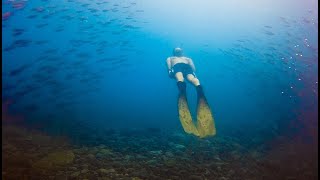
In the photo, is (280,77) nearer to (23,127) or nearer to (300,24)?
(300,24)

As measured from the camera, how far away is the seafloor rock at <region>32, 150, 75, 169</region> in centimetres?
459

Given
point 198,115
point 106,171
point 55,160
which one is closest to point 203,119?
point 198,115

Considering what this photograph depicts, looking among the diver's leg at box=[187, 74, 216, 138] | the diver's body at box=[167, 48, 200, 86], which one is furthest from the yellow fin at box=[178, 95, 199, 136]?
the diver's body at box=[167, 48, 200, 86]

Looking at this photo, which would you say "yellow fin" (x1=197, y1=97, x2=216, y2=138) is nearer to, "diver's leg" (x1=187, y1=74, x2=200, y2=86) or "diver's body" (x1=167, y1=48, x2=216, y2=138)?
"diver's body" (x1=167, y1=48, x2=216, y2=138)

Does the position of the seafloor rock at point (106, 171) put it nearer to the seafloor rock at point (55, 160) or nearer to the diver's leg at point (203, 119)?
the seafloor rock at point (55, 160)

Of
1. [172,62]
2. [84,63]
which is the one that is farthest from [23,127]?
[84,63]

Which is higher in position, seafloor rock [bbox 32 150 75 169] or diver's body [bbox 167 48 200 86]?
diver's body [bbox 167 48 200 86]

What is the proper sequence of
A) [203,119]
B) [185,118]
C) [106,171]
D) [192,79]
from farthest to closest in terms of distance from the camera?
[192,79] → [185,118] → [203,119] → [106,171]

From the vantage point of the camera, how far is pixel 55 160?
189 inches

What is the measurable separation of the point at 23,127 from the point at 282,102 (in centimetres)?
946

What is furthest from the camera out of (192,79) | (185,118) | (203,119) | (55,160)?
(192,79)

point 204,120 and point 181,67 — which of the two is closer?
point 204,120

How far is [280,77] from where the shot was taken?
12656mm

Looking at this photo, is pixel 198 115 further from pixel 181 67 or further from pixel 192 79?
pixel 181 67
